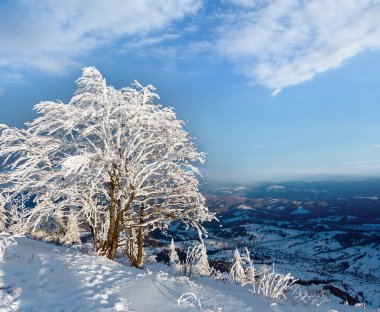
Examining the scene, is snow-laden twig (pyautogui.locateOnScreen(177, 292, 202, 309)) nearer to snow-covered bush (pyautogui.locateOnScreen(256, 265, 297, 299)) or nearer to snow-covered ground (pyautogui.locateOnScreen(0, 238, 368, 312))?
snow-covered ground (pyautogui.locateOnScreen(0, 238, 368, 312))

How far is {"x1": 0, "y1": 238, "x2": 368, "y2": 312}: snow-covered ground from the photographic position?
5.74 metres

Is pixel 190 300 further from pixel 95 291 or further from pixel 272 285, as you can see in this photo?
pixel 272 285

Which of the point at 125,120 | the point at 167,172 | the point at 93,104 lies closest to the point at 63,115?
the point at 93,104

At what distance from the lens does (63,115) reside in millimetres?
11508

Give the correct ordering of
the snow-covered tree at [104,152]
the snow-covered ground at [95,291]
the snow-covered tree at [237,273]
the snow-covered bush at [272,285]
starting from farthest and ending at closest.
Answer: the snow-covered tree at [237,273]
the snow-covered tree at [104,152]
the snow-covered bush at [272,285]
the snow-covered ground at [95,291]

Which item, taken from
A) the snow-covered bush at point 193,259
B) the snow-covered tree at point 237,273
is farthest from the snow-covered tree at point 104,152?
the snow-covered tree at point 237,273

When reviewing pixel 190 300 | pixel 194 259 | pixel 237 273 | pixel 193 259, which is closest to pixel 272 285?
pixel 190 300

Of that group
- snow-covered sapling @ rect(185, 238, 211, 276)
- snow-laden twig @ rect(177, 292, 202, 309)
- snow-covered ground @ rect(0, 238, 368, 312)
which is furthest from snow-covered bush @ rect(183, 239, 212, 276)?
snow-laden twig @ rect(177, 292, 202, 309)

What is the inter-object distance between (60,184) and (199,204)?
4915 millimetres

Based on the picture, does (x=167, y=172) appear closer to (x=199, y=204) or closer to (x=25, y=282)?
(x=199, y=204)

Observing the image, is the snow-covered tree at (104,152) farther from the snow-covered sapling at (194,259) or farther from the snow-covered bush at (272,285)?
Result: the snow-covered bush at (272,285)

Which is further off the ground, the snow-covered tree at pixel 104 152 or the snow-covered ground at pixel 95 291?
the snow-covered tree at pixel 104 152

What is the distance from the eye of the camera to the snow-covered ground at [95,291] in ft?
18.8

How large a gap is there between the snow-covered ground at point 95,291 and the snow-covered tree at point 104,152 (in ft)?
11.9
